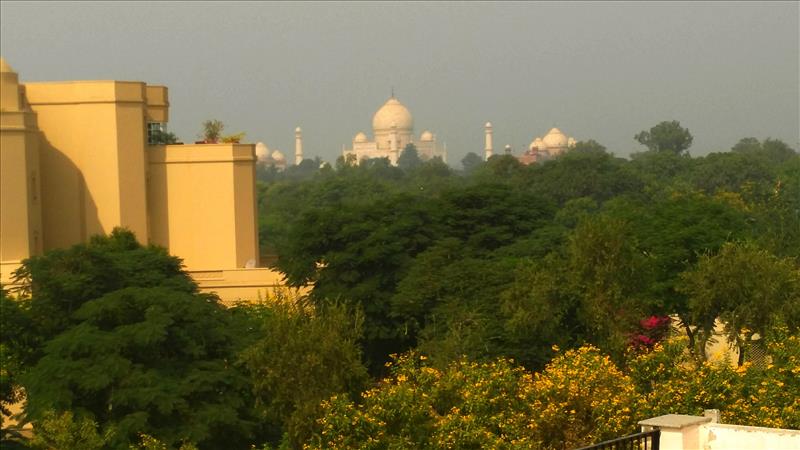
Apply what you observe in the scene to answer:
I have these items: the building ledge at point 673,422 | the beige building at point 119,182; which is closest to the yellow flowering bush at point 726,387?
the building ledge at point 673,422

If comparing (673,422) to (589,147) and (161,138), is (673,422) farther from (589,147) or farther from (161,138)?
(589,147)

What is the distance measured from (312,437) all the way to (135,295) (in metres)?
7.30

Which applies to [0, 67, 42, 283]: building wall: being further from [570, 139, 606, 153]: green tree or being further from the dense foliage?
[570, 139, 606, 153]: green tree

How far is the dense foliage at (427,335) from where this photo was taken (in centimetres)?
2155

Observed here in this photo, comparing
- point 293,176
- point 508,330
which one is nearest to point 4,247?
point 508,330

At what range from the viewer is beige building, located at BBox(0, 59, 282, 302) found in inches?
1656

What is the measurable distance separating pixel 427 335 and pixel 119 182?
16074 mm

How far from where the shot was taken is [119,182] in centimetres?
4569

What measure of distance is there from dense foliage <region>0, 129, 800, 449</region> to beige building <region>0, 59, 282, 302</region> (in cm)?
365

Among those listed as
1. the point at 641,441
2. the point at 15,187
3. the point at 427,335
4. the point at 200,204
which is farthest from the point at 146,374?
the point at 200,204

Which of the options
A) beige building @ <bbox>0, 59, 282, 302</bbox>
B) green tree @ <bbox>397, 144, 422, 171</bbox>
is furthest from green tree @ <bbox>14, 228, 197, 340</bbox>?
green tree @ <bbox>397, 144, 422, 171</bbox>

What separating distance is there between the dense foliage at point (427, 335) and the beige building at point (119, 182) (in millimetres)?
3652

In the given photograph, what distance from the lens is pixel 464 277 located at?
3494 cm

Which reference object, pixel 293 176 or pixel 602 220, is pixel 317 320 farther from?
pixel 293 176
